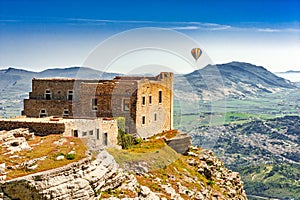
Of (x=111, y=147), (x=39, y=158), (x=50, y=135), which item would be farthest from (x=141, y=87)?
(x=39, y=158)

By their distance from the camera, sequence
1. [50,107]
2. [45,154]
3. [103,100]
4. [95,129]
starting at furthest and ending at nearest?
[50,107] < [103,100] < [95,129] < [45,154]

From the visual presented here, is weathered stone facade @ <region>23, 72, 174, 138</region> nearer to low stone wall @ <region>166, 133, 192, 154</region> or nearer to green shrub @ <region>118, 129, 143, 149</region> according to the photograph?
green shrub @ <region>118, 129, 143, 149</region>

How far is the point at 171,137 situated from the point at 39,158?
24325 millimetres

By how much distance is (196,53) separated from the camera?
55.2 metres

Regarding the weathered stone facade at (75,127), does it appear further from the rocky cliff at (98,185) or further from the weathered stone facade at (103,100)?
the rocky cliff at (98,185)

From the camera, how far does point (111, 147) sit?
146 feet

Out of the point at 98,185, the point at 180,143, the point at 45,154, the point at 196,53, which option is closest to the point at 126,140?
the point at 180,143

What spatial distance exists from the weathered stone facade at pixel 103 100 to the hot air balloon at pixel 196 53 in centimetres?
614

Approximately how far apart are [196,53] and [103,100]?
44.5ft

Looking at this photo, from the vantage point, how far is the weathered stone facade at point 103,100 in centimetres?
5159

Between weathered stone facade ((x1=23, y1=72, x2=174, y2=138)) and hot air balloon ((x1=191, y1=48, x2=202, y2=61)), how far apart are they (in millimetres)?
6137

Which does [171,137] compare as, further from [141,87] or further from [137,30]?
[137,30]

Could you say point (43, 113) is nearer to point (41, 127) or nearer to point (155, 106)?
point (41, 127)

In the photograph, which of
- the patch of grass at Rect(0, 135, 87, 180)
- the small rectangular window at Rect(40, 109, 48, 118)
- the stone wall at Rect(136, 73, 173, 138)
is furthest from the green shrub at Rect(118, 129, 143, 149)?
the small rectangular window at Rect(40, 109, 48, 118)
